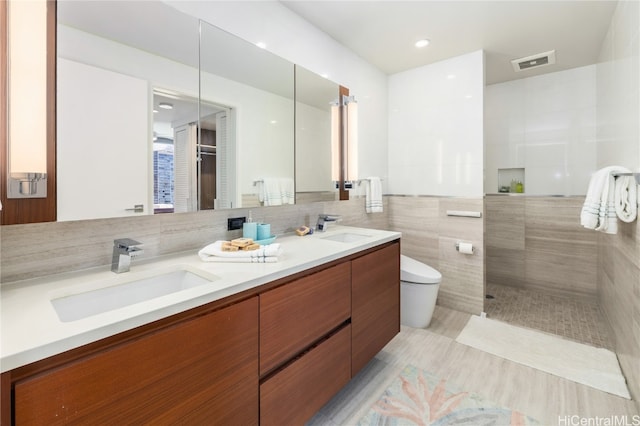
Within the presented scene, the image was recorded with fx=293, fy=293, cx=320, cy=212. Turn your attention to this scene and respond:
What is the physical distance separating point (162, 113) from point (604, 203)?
89.1 inches

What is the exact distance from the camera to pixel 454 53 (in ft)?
8.59

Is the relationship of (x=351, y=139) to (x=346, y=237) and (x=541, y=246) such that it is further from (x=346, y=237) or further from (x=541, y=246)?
(x=541, y=246)

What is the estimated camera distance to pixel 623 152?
1832 mm

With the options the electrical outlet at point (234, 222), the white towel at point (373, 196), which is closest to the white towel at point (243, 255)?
the electrical outlet at point (234, 222)

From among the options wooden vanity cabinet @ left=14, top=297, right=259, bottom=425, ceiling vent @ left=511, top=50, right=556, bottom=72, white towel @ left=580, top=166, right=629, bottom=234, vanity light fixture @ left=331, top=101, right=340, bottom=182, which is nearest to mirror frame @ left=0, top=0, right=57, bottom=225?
wooden vanity cabinet @ left=14, top=297, right=259, bottom=425

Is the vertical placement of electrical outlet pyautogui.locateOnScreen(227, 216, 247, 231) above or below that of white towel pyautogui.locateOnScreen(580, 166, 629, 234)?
below

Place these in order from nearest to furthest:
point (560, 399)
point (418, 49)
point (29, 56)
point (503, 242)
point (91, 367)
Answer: point (91, 367), point (29, 56), point (560, 399), point (418, 49), point (503, 242)

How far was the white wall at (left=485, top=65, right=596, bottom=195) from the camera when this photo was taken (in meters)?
2.96

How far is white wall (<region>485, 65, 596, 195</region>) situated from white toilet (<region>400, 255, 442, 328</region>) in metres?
1.85

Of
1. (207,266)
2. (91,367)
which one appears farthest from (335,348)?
(91,367)

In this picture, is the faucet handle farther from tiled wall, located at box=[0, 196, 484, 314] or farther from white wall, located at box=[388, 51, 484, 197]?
white wall, located at box=[388, 51, 484, 197]

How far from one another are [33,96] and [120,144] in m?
0.28

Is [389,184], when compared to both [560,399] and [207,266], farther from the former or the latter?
[207,266]

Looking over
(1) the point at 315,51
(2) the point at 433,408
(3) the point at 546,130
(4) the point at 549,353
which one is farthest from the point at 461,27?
(2) the point at 433,408
